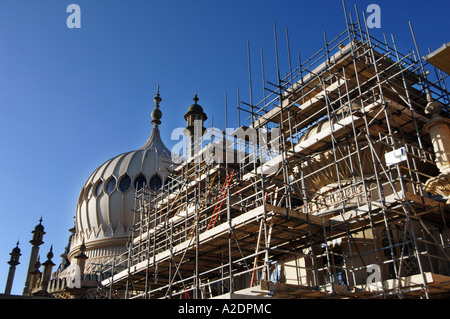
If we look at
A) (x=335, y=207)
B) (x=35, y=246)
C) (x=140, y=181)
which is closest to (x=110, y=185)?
(x=140, y=181)

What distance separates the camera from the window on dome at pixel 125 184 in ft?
120

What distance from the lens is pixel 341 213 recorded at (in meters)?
15.8

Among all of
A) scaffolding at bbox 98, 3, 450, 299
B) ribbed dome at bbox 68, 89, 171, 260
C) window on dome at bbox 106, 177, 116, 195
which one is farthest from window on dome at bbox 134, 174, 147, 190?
scaffolding at bbox 98, 3, 450, 299

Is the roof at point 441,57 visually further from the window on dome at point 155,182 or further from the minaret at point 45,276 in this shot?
the window on dome at point 155,182

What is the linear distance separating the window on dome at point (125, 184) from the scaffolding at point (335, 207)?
13.3 m

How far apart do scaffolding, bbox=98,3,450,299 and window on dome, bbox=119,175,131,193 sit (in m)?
Result: 13.3

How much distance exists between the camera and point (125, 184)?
36.7 m

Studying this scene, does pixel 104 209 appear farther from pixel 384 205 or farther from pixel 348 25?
pixel 384 205

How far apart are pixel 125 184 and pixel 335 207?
74.7 feet

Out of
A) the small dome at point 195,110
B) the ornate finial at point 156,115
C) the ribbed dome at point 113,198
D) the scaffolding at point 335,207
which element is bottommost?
the scaffolding at point 335,207

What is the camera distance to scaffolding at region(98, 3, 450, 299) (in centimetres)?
1401

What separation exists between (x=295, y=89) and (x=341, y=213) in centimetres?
740

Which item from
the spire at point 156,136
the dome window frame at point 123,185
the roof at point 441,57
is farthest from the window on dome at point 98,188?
the roof at point 441,57

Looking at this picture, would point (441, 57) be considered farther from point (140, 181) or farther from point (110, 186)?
point (110, 186)
